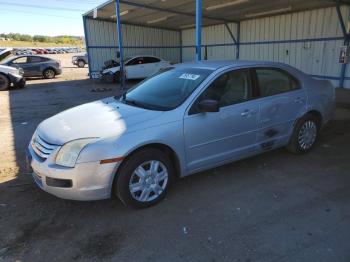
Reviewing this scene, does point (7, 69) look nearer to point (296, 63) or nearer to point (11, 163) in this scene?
point (11, 163)

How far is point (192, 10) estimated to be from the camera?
15.5 m

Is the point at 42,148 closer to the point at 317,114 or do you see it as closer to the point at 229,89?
the point at 229,89

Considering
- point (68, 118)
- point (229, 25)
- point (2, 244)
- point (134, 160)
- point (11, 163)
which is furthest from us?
point (229, 25)

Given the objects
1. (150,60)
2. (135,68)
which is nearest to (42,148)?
(135,68)

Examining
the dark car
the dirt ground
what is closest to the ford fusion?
the dirt ground

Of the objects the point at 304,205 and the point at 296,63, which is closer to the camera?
the point at 304,205

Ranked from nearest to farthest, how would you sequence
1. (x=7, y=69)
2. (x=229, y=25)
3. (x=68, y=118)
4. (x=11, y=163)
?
(x=68, y=118)
(x=11, y=163)
(x=7, y=69)
(x=229, y=25)

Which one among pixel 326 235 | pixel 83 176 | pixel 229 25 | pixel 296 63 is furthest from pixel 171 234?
pixel 229 25

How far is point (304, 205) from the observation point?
338 centimetres

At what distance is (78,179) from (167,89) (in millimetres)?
1647

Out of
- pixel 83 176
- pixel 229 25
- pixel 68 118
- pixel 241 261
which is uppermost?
pixel 229 25

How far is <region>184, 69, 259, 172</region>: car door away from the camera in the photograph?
352cm

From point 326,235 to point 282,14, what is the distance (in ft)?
44.3

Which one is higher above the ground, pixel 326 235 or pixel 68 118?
pixel 68 118
